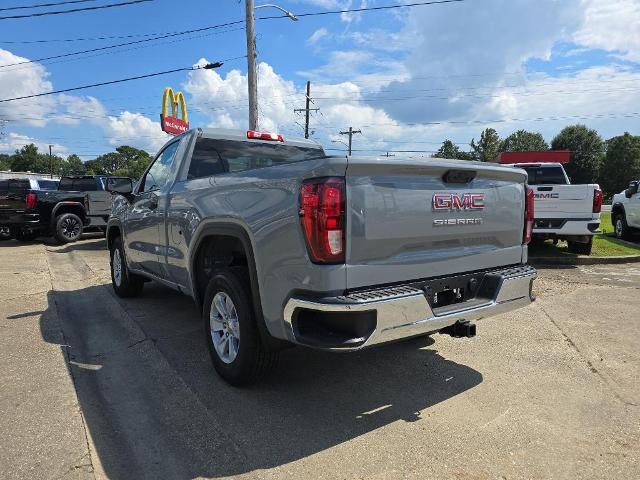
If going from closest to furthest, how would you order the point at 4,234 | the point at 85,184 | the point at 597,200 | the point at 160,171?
the point at 160,171
the point at 597,200
the point at 4,234
the point at 85,184

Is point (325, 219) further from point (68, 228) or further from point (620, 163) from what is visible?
point (620, 163)

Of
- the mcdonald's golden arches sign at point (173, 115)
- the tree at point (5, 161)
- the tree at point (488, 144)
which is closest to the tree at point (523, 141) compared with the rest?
the tree at point (488, 144)

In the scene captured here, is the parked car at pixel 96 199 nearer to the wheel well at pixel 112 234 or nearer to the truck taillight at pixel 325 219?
the wheel well at pixel 112 234

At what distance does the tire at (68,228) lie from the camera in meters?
13.4

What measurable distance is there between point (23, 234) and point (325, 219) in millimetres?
14320

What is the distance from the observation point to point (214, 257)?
4207 mm

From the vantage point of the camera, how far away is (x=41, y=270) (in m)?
9.21

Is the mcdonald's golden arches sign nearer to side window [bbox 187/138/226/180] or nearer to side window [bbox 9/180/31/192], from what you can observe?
side window [bbox 9/180/31/192]

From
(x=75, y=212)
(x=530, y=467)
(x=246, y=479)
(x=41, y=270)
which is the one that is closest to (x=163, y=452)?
(x=246, y=479)

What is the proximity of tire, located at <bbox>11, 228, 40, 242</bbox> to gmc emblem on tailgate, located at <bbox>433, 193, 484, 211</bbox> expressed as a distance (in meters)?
13.9

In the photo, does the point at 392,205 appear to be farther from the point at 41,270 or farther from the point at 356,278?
the point at 41,270

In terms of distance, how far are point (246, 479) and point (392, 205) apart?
171 cm

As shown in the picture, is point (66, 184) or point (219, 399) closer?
point (219, 399)

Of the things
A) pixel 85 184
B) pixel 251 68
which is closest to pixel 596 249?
pixel 251 68
